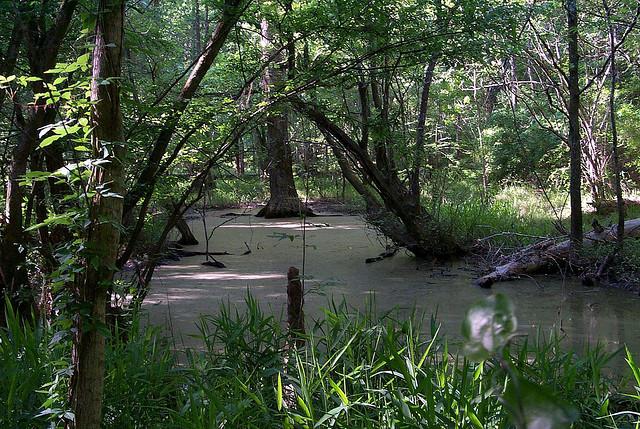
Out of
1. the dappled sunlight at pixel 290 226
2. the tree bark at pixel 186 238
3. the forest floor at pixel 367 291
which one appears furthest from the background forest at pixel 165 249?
the dappled sunlight at pixel 290 226

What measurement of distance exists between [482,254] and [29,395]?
18.7ft

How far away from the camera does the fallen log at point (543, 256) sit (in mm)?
5977

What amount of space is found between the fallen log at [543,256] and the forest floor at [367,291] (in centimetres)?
11

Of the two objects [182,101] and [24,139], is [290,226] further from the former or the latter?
[182,101]

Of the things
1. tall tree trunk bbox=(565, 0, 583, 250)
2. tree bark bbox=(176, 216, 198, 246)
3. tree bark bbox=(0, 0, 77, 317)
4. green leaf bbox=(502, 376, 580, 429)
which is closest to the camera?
green leaf bbox=(502, 376, 580, 429)

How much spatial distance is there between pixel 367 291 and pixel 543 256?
1.95 metres

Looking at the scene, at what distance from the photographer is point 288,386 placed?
105 inches

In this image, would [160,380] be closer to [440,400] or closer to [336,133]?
[440,400]

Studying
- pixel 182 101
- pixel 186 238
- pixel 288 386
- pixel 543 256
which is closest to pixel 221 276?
pixel 186 238

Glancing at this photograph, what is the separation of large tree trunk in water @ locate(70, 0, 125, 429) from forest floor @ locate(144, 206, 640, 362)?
1.54 metres

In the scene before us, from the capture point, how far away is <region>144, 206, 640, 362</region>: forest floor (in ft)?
14.1

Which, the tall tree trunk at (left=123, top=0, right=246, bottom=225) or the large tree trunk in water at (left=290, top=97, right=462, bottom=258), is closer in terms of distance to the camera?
the tall tree trunk at (left=123, top=0, right=246, bottom=225)

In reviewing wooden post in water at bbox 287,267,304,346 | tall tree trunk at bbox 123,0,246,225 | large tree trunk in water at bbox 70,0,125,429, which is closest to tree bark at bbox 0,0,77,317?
tall tree trunk at bbox 123,0,246,225

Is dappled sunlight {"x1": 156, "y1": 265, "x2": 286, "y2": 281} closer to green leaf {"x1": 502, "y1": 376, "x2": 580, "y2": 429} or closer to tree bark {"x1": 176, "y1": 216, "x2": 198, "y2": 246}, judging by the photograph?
tree bark {"x1": 176, "y1": 216, "x2": 198, "y2": 246}
